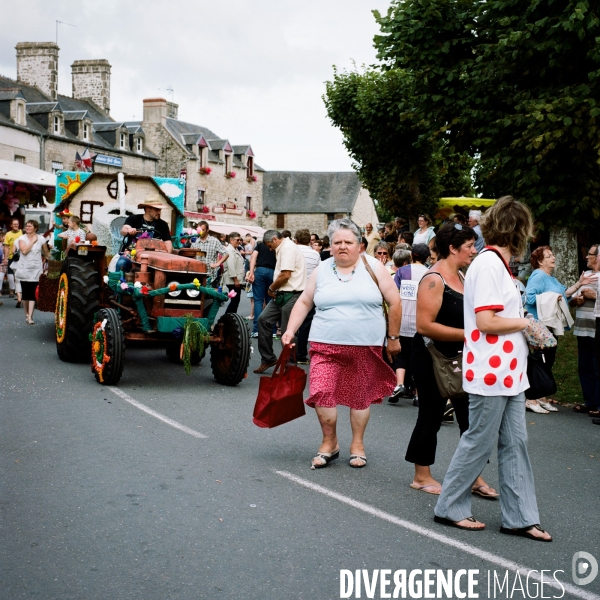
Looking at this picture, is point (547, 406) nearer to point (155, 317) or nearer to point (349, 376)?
point (349, 376)

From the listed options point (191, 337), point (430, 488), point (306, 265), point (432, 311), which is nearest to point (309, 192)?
point (306, 265)

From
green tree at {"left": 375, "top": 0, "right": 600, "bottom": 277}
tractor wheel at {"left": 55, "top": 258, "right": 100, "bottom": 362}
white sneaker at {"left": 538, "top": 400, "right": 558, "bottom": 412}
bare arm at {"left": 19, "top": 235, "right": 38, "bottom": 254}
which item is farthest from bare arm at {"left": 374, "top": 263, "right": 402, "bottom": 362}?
bare arm at {"left": 19, "top": 235, "right": 38, "bottom": 254}

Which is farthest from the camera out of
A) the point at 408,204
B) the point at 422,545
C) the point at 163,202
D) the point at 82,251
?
the point at 408,204

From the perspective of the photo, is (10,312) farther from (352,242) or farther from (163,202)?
(352,242)

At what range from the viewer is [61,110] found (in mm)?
48531

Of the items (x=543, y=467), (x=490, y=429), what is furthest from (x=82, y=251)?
(x=490, y=429)

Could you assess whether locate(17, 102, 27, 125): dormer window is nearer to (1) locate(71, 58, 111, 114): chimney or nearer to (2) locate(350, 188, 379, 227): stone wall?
(1) locate(71, 58, 111, 114): chimney

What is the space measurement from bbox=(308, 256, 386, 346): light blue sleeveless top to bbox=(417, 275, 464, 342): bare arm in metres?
0.79

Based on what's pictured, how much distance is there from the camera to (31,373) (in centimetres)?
1113

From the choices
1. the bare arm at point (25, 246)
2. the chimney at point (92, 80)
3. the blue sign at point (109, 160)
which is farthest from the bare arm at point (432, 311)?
the chimney at point (92, 80)

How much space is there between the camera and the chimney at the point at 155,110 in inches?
2422

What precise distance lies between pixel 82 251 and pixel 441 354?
24.7 ft

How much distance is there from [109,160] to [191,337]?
44260 mm

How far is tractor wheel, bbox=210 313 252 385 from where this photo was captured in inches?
420
